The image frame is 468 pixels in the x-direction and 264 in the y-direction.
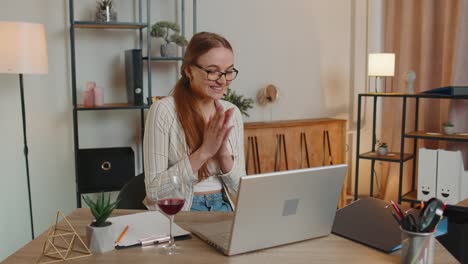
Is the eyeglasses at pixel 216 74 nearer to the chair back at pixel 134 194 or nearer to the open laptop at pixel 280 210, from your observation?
the chair back at pixel 134 194

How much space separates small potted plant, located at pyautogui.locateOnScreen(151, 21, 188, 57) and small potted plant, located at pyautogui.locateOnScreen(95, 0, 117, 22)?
297 mm

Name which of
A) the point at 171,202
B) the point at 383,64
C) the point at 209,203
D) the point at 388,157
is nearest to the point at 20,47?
Result: the point at 209,203

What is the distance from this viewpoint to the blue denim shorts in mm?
1808

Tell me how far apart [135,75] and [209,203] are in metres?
1.50

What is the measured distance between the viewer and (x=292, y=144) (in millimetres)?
3643

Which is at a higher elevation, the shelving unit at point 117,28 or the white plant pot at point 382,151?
the shelving unit at point 117,28

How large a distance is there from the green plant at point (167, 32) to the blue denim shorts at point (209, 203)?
164 cm

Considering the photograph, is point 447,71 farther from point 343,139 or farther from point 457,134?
point 343,139

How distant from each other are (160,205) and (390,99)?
331 centimetres

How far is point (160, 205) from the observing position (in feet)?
3.84

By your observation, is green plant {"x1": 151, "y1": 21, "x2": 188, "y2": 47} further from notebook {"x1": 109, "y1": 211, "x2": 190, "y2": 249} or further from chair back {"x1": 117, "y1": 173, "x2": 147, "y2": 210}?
notebook {"x1": 109, "y1": 211, "x2": 190, "y2": 249}

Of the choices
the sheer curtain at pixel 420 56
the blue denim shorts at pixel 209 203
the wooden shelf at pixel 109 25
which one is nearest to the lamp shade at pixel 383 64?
the sheer curtain at pixel 420 56

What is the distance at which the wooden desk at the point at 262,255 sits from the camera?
1.13 meters

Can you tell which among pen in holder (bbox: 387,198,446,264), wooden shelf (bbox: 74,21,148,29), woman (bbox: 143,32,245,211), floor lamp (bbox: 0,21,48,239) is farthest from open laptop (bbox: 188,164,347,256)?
wooden shelf (bbox: 74,21,148,29)
